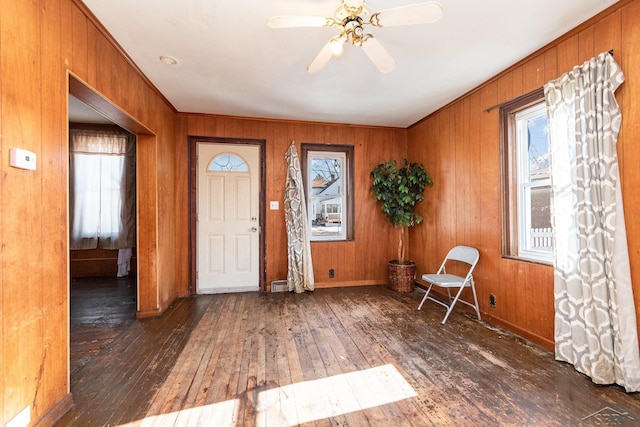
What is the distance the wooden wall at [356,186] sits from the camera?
12.7 feet

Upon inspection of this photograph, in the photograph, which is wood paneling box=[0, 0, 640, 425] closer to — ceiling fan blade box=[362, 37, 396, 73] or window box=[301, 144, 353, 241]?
window box=[301, 144, 353, 241]

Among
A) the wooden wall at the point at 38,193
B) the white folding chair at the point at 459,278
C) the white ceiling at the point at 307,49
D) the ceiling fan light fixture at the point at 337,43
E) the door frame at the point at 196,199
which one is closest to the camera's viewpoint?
the wooden wall at the point at 38,193

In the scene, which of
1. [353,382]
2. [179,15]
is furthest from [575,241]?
[179,15]

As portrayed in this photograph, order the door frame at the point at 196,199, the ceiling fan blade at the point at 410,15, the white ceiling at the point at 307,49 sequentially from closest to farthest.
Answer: the ceiling fan blade at the point at 410,15 → the white ceiling at the point at 307,49 → the door frame at the point at 196,199

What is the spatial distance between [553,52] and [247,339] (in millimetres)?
3538

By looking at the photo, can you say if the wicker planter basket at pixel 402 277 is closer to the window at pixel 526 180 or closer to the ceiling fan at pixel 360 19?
the window at pixel 526 180

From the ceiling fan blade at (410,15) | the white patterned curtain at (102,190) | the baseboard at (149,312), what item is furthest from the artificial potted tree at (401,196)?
the white patterned curtain at (102,190)

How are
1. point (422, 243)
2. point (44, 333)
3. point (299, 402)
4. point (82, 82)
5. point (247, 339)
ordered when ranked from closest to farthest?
1. point (44, 333)
2. point (299, 402)
3. point (82, 82)
4. point (247, 339)
5. point (422, 243)

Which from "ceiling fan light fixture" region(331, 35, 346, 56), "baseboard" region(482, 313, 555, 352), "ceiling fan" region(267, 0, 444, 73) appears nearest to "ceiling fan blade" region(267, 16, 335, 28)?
"ceiling fan" region(267, 0, 444, 73)

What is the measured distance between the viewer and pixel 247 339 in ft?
8.23

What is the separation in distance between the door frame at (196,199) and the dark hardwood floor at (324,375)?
0.97 meters

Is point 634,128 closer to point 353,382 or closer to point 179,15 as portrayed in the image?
point 353,382

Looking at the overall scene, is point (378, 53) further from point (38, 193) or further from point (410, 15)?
point (38, 193)

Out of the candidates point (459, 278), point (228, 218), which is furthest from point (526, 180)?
point (228, 218)
